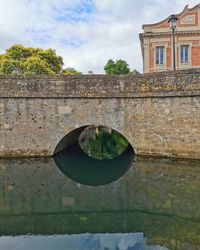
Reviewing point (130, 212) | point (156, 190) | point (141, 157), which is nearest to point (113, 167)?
point (141, 157)

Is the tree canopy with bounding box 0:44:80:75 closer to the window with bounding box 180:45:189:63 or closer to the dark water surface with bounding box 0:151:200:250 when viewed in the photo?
the window with bounding box 180:45:189:63

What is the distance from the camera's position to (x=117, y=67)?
108ft

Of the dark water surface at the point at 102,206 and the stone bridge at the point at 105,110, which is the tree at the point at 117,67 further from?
the dark water surface at the point at 102,206

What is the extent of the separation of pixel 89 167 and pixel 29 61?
57.1 feet

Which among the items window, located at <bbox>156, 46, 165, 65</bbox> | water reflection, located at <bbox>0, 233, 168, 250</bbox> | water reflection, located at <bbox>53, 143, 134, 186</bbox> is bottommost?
water reflection, located at <bbox>0, 233, 168, 250</bbox>

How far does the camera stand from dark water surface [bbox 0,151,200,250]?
18.7 feet

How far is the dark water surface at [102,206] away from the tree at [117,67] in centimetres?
2120

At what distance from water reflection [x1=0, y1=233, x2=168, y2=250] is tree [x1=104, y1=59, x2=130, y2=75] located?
2751 cm

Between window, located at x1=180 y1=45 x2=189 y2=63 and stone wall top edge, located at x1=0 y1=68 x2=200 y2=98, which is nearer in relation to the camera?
stone wall top edge, located at x1=0 y1=68 x2=200 y2=98

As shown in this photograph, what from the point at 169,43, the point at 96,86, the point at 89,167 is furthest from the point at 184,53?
the point at 89,167

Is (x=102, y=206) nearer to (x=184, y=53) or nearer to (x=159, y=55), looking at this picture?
(x=159, y=55)

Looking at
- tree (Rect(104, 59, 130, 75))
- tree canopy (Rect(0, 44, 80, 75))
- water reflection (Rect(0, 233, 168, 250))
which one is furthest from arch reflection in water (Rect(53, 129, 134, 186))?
tree (Rect(104, 59, 130, 75))

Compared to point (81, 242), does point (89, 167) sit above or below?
above

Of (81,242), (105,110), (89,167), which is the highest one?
(105,110)
